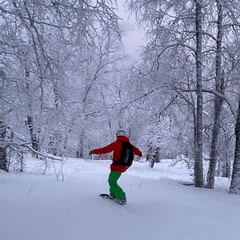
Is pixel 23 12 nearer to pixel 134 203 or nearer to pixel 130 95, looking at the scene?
pixel 134 203

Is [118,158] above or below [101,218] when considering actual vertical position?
above

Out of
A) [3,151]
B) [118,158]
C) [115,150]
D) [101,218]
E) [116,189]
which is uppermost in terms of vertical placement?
[115,150]

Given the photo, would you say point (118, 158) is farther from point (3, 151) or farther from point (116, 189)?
point (3, 151)

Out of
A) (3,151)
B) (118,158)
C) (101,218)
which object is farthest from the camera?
(3,151)

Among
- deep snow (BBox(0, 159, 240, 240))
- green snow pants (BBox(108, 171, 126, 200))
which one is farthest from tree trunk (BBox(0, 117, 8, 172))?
green snow pants (BBox(108, 171, 126, 200))

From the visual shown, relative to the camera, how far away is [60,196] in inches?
197

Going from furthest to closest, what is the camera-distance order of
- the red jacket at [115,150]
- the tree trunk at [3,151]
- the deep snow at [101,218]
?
the tree trunk at [3,151], the red jacket at [115,150], the deep snow at [101,218]

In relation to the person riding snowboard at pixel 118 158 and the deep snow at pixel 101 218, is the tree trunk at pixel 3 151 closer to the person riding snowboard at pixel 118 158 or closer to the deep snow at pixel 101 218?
the deep snow at pixel 101 218

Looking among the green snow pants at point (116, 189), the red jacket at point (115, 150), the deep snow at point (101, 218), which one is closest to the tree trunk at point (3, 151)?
the deep snow at point (101, 218)

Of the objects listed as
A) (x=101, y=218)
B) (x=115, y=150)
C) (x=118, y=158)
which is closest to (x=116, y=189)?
(x=118, y=158)

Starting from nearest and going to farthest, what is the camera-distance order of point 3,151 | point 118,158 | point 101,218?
point 101,218, point 118,158, point 3,151

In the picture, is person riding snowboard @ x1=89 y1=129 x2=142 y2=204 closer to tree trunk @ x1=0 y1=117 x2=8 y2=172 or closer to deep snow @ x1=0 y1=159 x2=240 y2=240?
deep snow @ x1=0 y1=159 x2=240 y2=240

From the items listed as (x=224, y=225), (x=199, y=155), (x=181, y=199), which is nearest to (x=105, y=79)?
(x=199, y=155)

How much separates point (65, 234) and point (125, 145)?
206 centimetres
